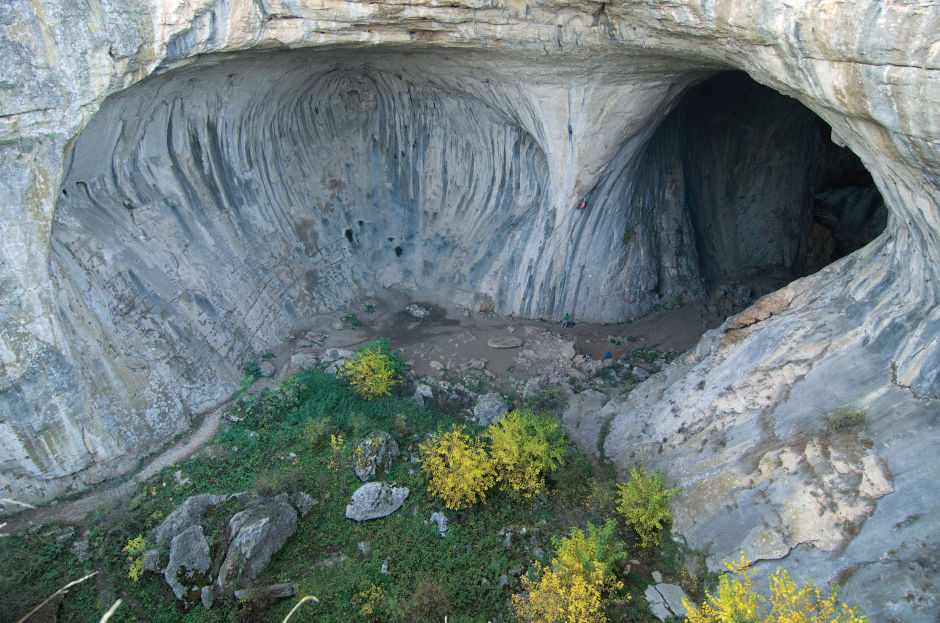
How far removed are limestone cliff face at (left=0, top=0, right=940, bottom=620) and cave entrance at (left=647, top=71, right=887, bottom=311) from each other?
109 cm

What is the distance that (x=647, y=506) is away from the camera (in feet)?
30.9

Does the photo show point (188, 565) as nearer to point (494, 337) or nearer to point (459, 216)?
point (494, 337)

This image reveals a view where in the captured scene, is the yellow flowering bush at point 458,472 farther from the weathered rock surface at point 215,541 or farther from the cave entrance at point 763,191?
the cave entrance at point 763,191

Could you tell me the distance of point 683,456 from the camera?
10055 mm

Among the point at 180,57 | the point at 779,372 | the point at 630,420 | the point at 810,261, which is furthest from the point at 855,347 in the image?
the point at 180,57

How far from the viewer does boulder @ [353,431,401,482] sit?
34.2 feet

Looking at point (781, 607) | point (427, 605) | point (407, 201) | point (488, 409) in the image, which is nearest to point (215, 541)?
point (427, 605)

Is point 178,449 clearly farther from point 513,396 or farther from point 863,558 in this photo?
point 863,558

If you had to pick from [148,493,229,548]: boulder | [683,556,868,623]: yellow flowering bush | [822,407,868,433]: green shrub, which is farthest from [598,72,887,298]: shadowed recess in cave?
[148,493,229,548]: boulder

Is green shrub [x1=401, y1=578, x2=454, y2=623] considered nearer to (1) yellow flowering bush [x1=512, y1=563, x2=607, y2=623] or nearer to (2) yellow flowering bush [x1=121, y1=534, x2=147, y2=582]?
(1) yellow flowering bush [x1=512, y1=563, x2=607, y2=623]

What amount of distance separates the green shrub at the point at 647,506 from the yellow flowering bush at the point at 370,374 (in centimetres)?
516

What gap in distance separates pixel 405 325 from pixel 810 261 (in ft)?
37.2

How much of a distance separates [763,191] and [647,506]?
11347 millimetres

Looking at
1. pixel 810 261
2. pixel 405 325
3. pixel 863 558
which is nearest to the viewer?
pixel 863 558
